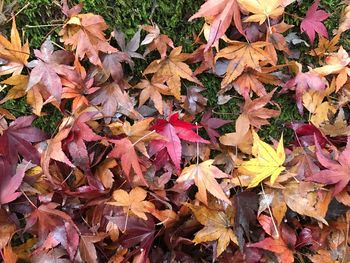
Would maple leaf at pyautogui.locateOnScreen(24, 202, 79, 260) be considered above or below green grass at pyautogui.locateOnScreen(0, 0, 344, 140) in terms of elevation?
below

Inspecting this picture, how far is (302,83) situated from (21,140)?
A: 2.75 feet

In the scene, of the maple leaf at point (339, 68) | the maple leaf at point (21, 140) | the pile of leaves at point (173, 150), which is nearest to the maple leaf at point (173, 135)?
the pile of leaves at point (173, 150)

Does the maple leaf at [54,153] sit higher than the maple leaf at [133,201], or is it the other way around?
the maple leaf at [54,153]

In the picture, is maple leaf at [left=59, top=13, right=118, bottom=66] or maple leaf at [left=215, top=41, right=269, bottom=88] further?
maple leaf at [left=215, top=41, right=269, bottom=88]

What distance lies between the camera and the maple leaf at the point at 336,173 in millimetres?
1193

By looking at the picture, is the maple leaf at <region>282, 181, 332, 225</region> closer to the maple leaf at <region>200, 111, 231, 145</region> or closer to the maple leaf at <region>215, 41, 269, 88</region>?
the maple leaf at <region>200, 111, 231, 145</region>

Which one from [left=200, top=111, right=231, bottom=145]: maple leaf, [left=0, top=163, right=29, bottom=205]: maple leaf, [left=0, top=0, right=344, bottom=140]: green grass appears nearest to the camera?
[left=0, top=163, right=29, bottom=205]: maple leaf

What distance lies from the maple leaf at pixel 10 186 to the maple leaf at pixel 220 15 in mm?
589

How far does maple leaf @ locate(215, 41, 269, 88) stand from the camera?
4.17 feet

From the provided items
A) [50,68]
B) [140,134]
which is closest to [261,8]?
[140,134]

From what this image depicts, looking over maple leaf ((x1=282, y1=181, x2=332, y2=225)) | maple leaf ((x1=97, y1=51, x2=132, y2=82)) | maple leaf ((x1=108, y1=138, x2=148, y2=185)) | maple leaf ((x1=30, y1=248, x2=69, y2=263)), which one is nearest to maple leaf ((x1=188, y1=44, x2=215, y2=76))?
maple leaf ((x1=97, y1=51, x2=132, y2=82))

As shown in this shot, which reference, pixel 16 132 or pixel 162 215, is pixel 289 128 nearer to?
pixel 162 215

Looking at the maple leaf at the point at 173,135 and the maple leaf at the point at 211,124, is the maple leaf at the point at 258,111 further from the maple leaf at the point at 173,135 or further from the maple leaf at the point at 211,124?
the maple leaf at the point at 173,135

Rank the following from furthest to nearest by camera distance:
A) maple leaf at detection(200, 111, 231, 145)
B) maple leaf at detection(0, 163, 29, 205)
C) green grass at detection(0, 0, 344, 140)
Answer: maple leaf at detection(200, 111, 231, 145), green grass at detection(0, 0, 344, 140), maple leaf at detection(0, 163, 29, 205)
